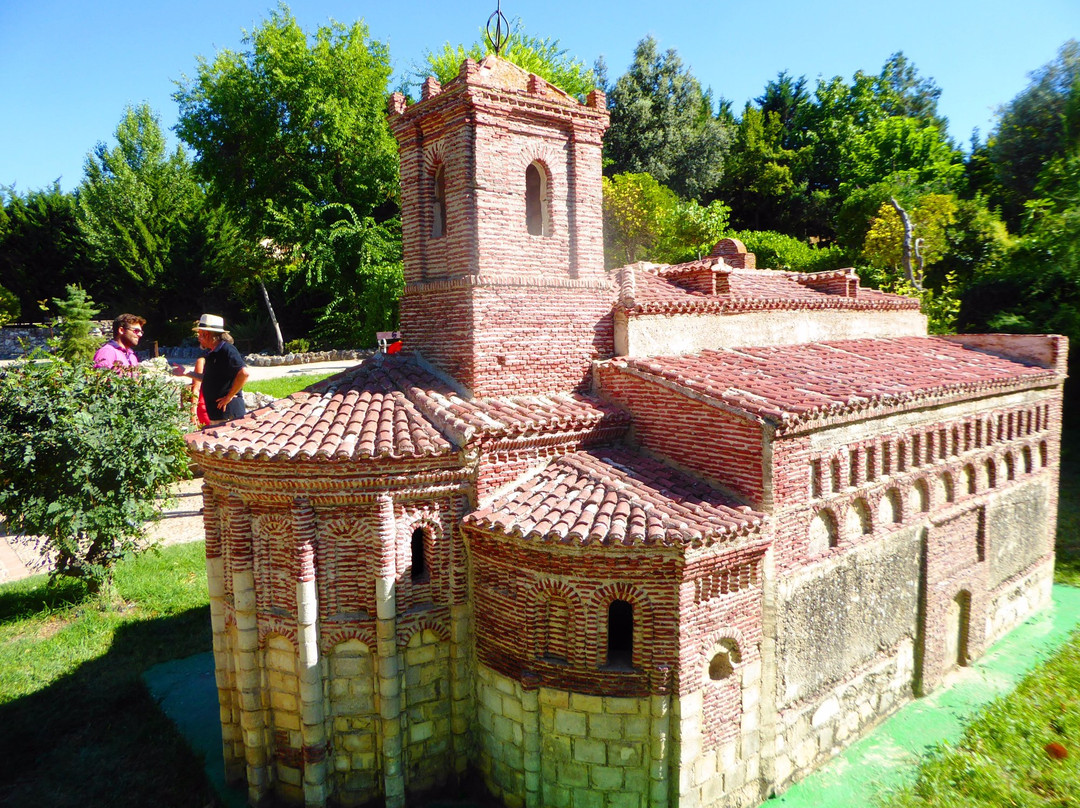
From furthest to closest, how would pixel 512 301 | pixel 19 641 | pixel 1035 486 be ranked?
pixel 1035 486
pixel 19 641
pixel 512 301

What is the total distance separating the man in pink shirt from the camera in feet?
41.2

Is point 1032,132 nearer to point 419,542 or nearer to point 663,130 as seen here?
point 663,130

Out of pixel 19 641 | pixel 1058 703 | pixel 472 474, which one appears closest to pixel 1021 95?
pixel 1058 703

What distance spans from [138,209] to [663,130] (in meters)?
28.4

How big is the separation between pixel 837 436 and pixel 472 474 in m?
4.57

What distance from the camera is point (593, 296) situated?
10.1 meters

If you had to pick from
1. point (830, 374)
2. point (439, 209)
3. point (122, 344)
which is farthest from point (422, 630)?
point (122, 344)

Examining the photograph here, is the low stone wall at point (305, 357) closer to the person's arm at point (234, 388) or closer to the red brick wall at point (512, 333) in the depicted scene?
the person's arm at point (234, 388)

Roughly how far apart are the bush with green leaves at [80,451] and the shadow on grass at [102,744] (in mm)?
2336

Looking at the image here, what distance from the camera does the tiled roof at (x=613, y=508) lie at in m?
7.14

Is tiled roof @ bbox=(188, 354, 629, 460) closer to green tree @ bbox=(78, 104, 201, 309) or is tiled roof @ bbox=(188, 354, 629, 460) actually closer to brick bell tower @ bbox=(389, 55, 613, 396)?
brick bell tower @ bbox=(389, 55, 613, 396)

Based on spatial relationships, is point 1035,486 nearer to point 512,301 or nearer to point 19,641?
point 512,301

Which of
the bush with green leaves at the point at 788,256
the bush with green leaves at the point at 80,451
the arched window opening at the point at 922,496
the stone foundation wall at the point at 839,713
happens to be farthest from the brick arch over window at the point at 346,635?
the bush with green leaves at the point at 788,256

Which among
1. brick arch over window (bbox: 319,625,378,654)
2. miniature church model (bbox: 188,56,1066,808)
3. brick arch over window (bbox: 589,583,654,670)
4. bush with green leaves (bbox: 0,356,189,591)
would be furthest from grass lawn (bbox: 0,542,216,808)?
brick arch over window (bbox: 589,583,654,670)
